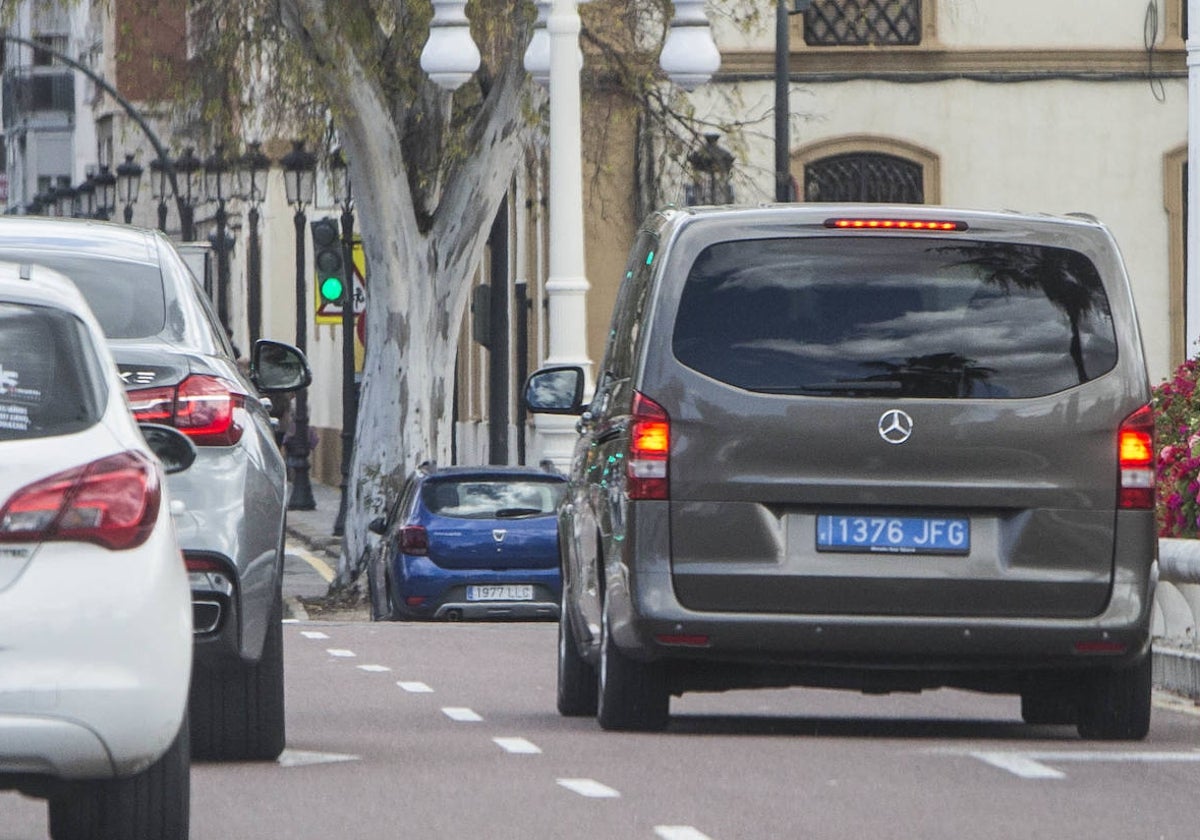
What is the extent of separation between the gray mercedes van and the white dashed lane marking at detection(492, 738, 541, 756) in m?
0.49

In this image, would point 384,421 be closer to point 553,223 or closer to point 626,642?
point 553,223

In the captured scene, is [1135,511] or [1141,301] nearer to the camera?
[1135,511]

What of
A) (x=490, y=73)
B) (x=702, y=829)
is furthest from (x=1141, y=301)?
A: (x=702, y=829)

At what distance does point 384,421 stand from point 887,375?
1675 centimetres

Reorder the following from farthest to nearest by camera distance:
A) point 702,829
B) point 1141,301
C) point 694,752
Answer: point 1141,301 < point 694,752 < point 702,829

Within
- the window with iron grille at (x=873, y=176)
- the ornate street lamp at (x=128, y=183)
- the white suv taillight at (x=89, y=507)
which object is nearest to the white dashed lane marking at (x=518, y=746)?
the white suv taillight at (x=89, y=507)

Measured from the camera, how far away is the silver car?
9.25m

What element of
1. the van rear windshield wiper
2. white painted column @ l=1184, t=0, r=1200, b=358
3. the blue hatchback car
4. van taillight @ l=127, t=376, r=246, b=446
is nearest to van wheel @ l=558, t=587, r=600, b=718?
the van rear windshield wiper

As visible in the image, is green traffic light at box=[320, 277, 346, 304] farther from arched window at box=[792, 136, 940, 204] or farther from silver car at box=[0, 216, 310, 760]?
silver car at box=[0, 216, 310, 760]

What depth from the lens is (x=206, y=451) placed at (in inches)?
371

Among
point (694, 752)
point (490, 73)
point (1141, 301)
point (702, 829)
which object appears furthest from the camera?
point (1141, 301)

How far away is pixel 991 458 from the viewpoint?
10.7 meters

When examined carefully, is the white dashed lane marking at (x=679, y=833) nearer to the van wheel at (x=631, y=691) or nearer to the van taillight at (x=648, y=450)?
the van taillight at (x=648, y=450)

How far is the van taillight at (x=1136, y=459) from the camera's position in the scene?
10.8 m
